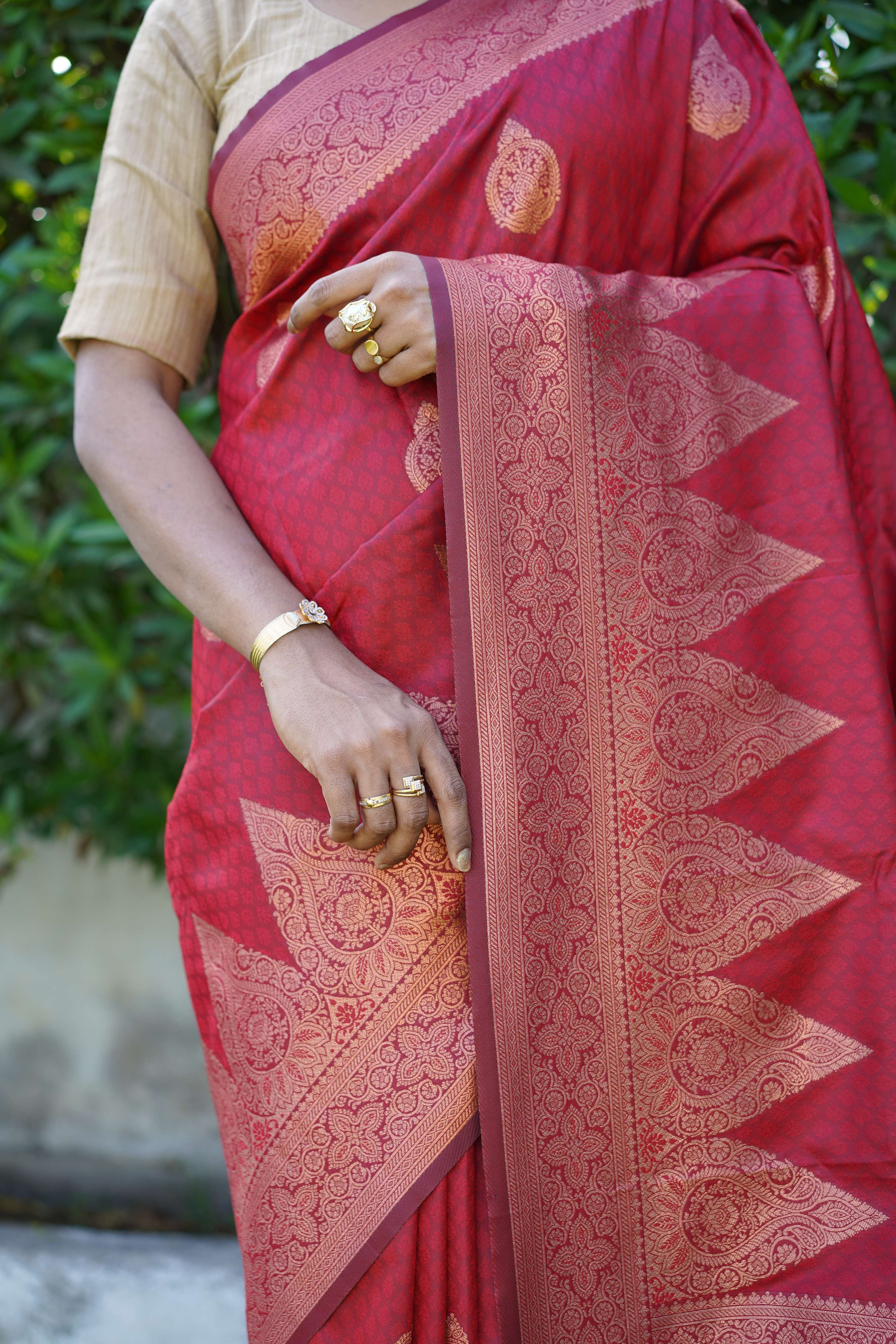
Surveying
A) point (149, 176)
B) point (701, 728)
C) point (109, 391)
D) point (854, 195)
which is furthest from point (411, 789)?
point (854, 195)

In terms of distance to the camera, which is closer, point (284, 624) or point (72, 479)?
point (284, 624)

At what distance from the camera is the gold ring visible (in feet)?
2.45

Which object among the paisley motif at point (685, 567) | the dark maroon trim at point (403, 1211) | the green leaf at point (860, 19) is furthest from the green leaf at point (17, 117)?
the dark maroon trim at point (403, 1211)

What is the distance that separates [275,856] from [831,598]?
527mm

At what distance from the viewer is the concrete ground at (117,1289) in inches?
60.7

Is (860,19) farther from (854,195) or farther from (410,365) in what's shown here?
(410,365)

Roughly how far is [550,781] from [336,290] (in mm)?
435

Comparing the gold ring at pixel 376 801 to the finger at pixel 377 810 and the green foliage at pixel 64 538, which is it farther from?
the green foliage at pixel 64 538

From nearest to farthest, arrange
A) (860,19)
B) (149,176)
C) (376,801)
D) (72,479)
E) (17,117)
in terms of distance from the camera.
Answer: (376,801), (149,176), (860,19), (17,117), (72,479)

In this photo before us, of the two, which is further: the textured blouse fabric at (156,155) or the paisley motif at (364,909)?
the textured blouse fabric at (156,155)

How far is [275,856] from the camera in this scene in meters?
0.84

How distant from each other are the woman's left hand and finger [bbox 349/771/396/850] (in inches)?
13.0

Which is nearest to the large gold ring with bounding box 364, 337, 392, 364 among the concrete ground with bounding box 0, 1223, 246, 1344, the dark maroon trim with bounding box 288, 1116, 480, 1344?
the dark maroon trim with bounding box 288, 1116, 480, 1344

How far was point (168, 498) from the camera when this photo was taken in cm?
90
